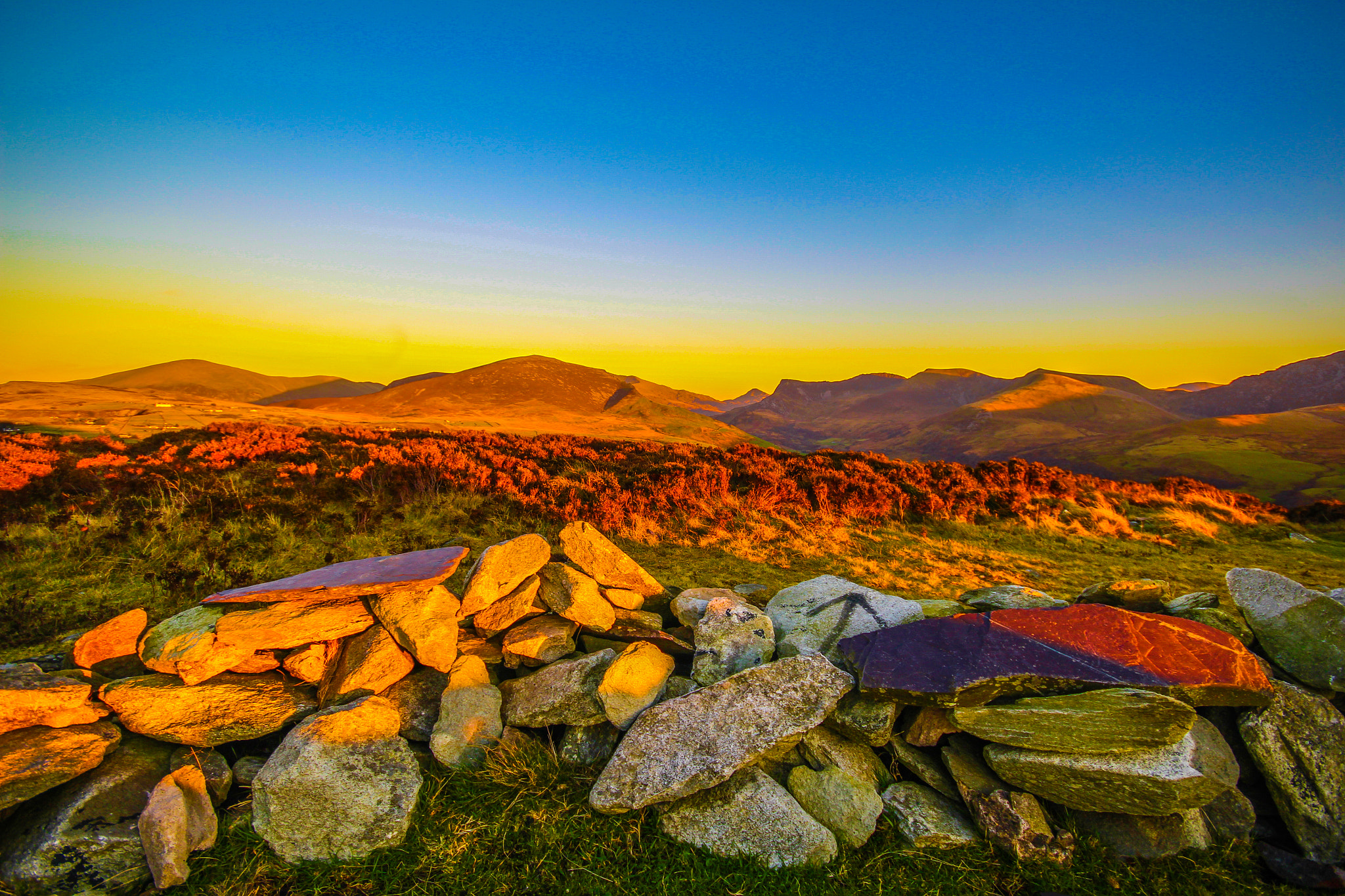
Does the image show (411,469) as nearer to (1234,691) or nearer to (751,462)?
(751,462)

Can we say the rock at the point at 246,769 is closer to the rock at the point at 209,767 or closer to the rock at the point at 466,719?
the rock at the point at 209,767

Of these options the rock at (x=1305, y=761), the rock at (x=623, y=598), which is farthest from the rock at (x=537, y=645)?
the rock at (x=1305, y=761)

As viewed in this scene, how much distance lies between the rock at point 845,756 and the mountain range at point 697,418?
30.5m

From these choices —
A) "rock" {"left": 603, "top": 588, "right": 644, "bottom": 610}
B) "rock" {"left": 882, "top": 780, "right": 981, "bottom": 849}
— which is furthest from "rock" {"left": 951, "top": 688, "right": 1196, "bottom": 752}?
"rock" {"left": 603, "top": 588, "right": 644, "bottom": 610}

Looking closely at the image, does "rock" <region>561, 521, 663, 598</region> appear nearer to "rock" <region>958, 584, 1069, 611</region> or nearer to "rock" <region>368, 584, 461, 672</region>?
"rock" <region>368, 584, 461, 672</region>

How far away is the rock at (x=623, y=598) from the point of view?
5.37 metres

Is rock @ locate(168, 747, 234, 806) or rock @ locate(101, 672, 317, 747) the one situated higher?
rock @ locate(101, 672, 317, 747)

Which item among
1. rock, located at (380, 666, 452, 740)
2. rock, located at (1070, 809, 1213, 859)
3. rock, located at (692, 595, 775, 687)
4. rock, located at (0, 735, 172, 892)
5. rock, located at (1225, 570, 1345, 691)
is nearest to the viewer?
rock, located at (0, 735, 172, 892)

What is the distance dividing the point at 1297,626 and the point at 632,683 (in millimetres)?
5472

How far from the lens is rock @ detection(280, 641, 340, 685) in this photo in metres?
4.29

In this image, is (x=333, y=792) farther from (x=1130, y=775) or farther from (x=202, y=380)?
(x=202, y=380)

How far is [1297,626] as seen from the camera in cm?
417

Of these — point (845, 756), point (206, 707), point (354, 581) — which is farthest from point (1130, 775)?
point (206, 707)

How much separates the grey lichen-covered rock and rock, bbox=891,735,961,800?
0.33 m
